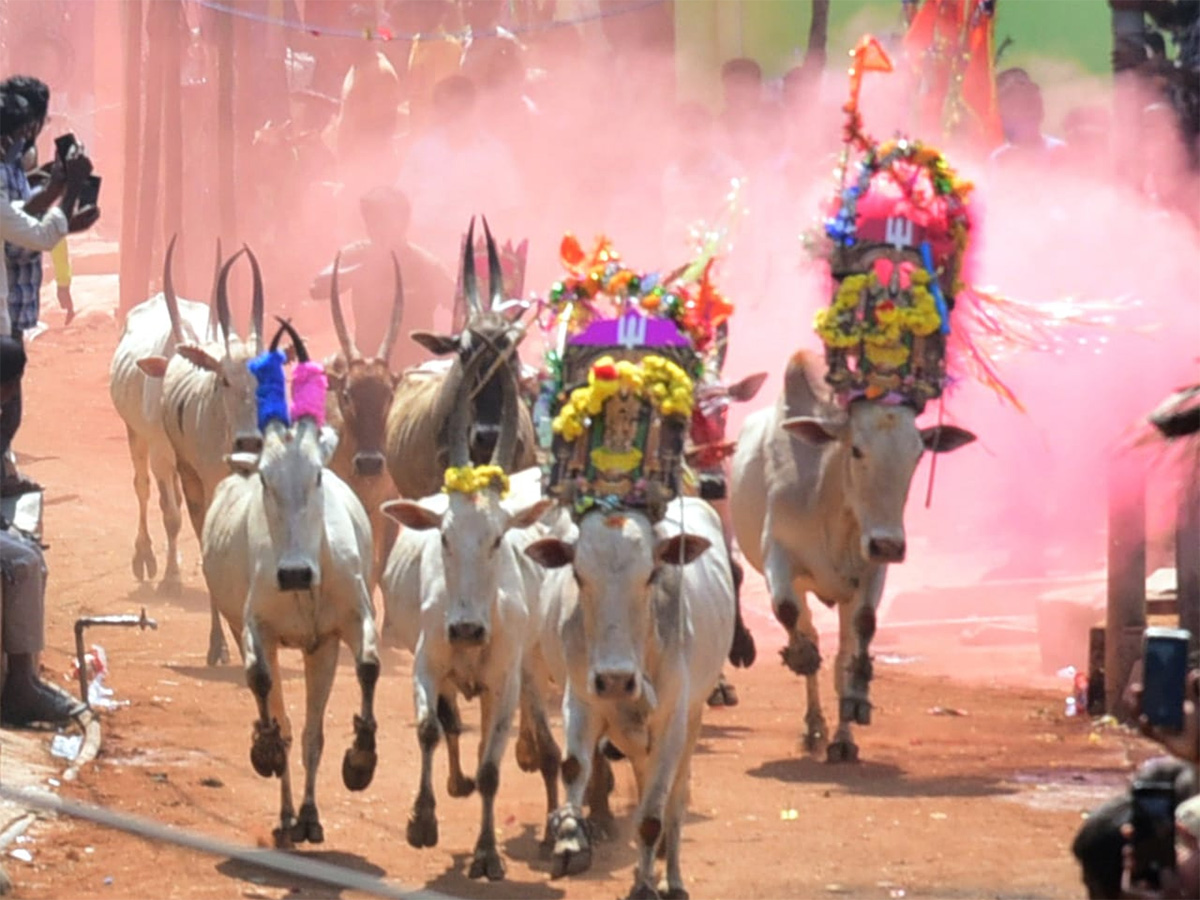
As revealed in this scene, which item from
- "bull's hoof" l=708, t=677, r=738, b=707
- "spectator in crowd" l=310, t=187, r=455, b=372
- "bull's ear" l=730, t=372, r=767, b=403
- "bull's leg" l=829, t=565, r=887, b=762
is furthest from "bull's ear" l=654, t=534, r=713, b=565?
"spectator in crowd" l=310, t=187, r=455, b=372

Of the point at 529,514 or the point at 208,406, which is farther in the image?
the point at 208,406

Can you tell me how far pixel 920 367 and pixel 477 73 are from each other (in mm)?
11591

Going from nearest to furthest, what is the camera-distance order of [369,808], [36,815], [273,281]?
[36,815] < [369,808] < [273,281]

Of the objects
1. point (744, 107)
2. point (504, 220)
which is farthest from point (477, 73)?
point (744, 107)

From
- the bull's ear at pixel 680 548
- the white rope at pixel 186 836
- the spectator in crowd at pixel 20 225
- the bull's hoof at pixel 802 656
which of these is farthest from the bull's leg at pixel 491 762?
the spectator in crowd at pixel 20 225

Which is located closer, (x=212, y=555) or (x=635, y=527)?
(x=635, y=527)

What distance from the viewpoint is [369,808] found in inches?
411

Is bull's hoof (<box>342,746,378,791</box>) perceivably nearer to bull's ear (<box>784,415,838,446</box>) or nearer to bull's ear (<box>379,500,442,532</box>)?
bull's ear (<box>379,500,442,532</box>)

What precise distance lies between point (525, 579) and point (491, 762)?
84 centimetres

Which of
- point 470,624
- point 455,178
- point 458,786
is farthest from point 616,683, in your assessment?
point 455,178

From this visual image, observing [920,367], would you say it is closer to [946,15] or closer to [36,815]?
[36,815]

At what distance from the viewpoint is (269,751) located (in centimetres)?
959

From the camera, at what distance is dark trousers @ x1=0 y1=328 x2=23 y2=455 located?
39.1 ft

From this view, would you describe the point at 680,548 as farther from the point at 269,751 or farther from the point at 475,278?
the point at 475,278
